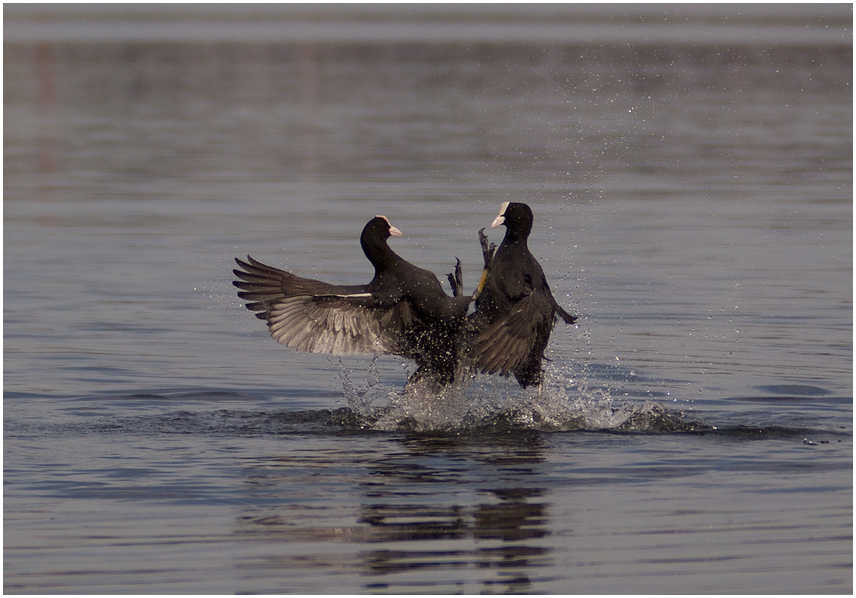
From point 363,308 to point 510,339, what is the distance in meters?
1.02

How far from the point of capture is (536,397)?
9.32 meters

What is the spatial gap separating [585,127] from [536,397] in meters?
19.3

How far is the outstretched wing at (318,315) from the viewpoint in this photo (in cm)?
911

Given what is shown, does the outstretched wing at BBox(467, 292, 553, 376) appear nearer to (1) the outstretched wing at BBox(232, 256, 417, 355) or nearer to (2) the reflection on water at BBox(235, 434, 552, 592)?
(2) the reflection on water at BBox(235, 434, 552, 592)

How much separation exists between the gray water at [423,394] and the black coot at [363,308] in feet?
1.32

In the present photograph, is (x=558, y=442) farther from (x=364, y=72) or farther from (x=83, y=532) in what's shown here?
(x=364, y=72)

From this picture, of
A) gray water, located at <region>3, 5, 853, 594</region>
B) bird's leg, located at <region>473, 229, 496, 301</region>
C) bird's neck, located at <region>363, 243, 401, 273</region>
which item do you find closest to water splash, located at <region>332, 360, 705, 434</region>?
gray water, located at <region>3, 5, 853, 594</region>

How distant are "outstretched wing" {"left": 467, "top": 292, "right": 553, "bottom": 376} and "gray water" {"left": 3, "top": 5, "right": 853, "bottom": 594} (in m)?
0.44

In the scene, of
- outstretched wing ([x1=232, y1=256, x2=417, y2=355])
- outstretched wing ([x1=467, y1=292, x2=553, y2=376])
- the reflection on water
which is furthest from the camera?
outstretched wing ([x1=232, y1=256, x2=417, y2=355])

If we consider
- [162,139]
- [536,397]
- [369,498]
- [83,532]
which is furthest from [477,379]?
[162,139]

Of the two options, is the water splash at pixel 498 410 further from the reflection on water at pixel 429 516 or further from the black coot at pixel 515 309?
the reflection on water at pixel 429 516

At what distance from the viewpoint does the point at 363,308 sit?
915 centimetres

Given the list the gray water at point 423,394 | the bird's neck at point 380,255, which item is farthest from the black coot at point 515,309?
the bird's neck at point 380,255

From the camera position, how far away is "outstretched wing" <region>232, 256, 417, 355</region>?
9109mm
